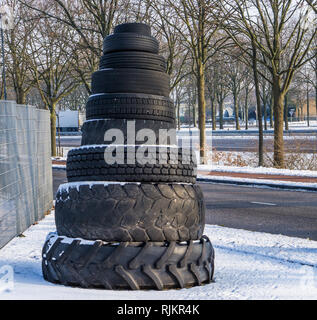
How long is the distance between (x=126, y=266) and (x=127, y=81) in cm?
190

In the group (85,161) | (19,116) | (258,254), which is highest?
(19,116)

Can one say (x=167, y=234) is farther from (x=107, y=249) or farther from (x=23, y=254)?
(x=23, y=254)

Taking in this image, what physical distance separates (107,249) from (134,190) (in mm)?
543

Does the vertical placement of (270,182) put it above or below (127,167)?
below

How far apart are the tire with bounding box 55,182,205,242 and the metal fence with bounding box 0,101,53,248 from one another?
8.57ft

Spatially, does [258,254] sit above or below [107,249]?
below

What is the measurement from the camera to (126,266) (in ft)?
13.0

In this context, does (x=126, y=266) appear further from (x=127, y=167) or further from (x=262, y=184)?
(x=262, y=184)

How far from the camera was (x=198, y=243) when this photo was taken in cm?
434

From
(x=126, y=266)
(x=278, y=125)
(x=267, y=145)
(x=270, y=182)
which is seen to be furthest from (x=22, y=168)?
(x=267, y=145)
